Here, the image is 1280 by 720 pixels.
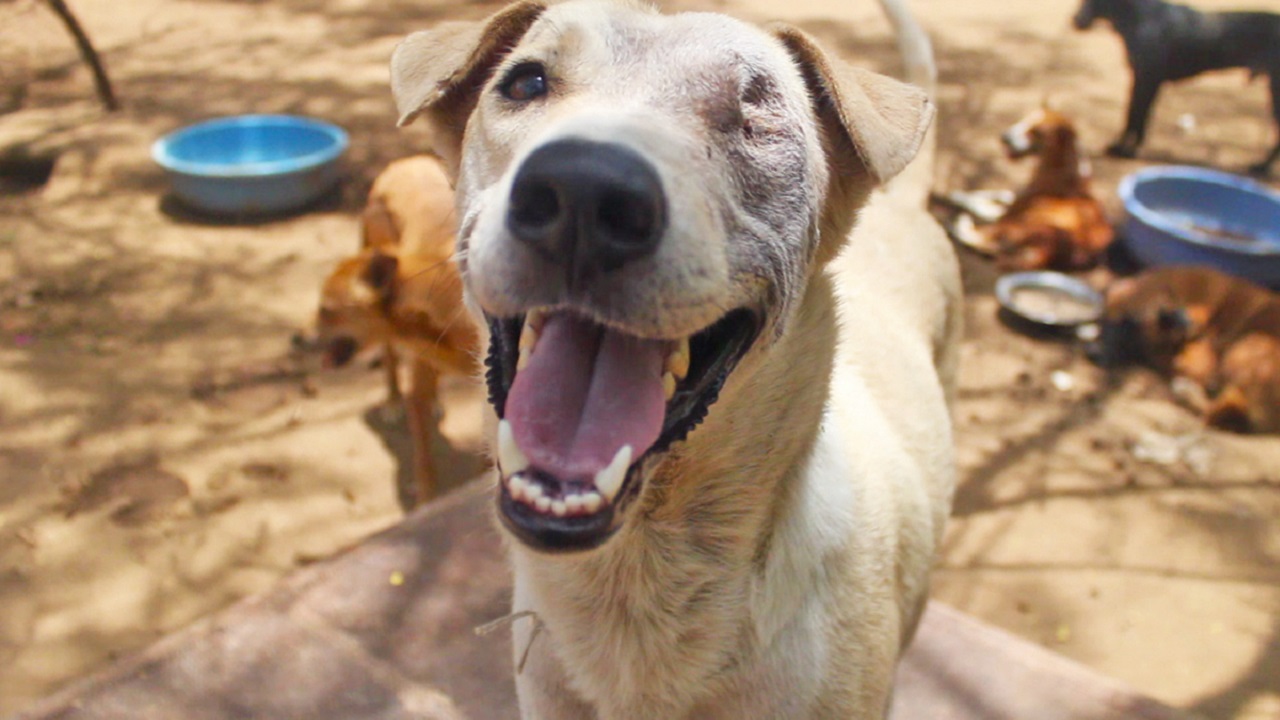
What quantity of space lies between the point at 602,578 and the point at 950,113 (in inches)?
310

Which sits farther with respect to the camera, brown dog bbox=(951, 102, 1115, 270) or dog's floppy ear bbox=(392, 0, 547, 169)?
brown dog bbox=(951, 102, 1115, 270)

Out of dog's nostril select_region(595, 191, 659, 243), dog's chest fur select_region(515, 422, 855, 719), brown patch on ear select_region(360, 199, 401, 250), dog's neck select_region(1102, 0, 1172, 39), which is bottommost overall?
brown patch on ear select_region(360, 199, 401, 250)

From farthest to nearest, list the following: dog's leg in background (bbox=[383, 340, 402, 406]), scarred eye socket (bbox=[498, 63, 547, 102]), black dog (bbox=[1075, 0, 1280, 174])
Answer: black dog (bbox=[1075, 0, 1280, 174]) < dog's leg in background (bbox=[383, 340, 402, 406]) < scarred eye socket (bbox=[498, 63, 547, 102])

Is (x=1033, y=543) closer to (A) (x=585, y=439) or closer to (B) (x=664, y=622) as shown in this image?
(B) (x=664, y=622)

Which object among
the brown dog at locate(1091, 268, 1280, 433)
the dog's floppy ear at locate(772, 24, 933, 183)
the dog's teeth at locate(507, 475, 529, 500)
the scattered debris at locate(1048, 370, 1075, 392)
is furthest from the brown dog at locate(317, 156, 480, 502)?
the brown dog at locate(1091, 268, 1280, 433)

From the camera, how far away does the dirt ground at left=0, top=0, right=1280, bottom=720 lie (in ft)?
12.4

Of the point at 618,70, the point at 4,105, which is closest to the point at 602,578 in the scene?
the point at 618,70

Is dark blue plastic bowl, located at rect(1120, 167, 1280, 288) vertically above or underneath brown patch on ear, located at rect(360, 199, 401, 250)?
underneath

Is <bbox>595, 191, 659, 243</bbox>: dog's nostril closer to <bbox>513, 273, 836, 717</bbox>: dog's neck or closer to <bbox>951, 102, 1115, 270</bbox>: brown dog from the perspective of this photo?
<bbox>513, 273, 836, 717</bbox>: dog's neck

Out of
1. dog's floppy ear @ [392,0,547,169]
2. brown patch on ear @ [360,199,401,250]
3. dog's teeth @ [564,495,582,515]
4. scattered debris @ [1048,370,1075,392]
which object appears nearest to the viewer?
dog's teeth @ [564,495,582,515]

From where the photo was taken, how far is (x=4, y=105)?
26.2 feet

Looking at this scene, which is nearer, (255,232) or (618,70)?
(618,70)

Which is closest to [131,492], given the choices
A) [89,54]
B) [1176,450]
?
[89,54]

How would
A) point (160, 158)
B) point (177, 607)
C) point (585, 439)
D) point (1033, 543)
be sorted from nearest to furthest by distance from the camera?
point (585, 439)
point (177, 607)
point (1033, 543)
point (160, 158)
